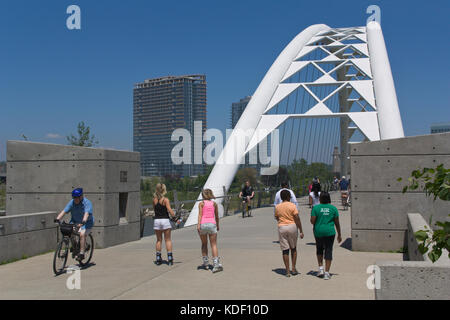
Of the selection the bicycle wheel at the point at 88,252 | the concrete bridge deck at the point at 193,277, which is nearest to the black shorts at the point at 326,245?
the concrete bridge deck at the point at 193,277

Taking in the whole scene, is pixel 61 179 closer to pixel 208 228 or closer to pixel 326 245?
pixel 208 228

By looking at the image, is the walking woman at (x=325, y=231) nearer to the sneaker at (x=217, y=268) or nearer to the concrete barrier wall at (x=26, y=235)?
the sneaker at (x=217, y=268)

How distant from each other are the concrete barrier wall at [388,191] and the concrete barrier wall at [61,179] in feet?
16.5

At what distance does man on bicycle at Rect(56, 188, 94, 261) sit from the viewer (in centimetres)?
790

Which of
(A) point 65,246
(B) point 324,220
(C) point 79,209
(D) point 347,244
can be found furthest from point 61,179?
(D) point 347,244

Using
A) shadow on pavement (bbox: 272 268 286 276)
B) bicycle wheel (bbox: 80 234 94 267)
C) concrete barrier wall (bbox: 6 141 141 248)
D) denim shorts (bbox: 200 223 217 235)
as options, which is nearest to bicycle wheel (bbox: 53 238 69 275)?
bicycle wheel (bbox: 80 234 94 267)

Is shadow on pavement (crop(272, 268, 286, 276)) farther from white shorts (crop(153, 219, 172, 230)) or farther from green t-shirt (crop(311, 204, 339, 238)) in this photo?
white shorts (crop(153, 219, 172, 230))

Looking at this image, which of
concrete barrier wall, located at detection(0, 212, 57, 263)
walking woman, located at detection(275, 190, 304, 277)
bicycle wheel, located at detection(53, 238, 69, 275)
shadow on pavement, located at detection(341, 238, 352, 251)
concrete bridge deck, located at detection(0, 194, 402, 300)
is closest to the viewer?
concrete bridge deck, located at detection(0, 194, 402, 300)

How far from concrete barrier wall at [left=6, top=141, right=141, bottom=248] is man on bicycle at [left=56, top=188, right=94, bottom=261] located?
228cm

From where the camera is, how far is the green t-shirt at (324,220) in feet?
23.4

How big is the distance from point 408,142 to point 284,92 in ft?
53.4

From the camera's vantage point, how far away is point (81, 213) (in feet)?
26.4
